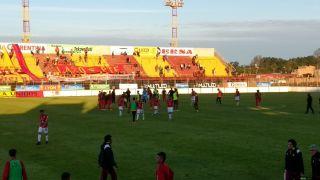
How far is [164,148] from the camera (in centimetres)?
1980

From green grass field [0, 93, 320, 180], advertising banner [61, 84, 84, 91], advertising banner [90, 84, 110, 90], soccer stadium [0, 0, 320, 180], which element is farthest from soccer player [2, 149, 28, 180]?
advertising banner [90, 84, 110, 90]

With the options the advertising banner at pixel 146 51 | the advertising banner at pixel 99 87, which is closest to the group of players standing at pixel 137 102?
the advertising banner at pixel 99 87

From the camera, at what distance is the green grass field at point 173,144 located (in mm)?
15680

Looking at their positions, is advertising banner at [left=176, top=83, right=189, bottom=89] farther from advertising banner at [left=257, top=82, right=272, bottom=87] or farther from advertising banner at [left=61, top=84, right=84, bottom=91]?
advertising banner at [left=61, top=84, right=84, bottom=91]

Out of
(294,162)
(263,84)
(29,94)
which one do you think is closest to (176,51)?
(263,84)

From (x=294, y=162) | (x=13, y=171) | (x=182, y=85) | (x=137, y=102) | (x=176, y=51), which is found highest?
(x=176, y=51)

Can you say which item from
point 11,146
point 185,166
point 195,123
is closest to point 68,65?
point 195,123

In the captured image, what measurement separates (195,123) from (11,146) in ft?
37.6

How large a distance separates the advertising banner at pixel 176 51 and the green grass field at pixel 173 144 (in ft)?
245

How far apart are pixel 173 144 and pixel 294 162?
9.31 metres

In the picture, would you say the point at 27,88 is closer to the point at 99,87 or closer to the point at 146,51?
the point at 99,87

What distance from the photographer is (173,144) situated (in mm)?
20719

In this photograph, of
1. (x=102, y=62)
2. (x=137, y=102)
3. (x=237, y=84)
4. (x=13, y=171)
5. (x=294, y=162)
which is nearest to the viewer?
(x=13, y=171)

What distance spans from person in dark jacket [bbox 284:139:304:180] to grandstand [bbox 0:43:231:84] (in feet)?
228
